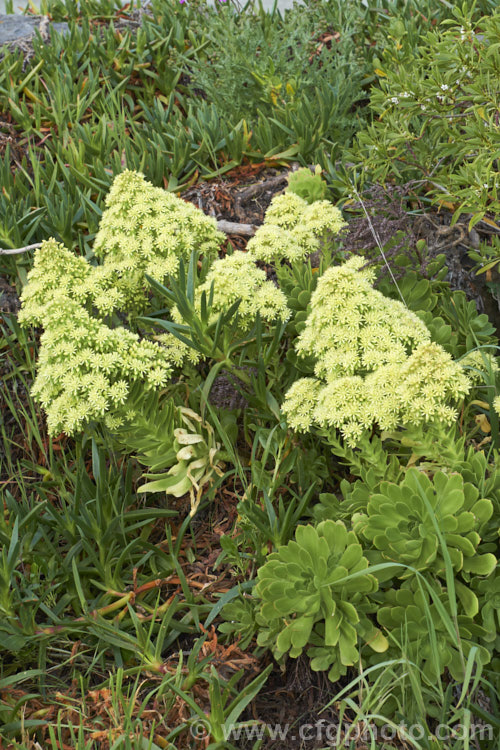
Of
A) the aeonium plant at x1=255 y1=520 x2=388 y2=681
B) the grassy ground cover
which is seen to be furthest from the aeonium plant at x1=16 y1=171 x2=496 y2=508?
the aeonium plant at x1=255 y1=520 x2=388 y2=681

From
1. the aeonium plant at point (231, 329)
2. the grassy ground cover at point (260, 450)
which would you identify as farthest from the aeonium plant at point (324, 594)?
the aeonium plant at point (231, 329)

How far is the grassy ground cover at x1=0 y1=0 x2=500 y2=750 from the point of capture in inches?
73.8

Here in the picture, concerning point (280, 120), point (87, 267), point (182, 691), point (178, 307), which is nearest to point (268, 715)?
point (182, 691)

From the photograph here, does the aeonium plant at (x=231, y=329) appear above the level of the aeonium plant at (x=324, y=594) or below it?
above

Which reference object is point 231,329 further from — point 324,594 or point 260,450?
point 324,594

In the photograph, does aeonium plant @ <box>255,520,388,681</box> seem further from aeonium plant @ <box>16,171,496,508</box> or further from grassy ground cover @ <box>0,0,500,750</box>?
aeonium plant @ <box>16,171,496,508</box>

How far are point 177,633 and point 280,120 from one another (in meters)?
2.97

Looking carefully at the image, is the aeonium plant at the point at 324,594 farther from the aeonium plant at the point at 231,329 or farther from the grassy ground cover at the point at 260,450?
the aeonium plant at the point at 231,329

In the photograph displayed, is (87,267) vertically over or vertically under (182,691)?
over

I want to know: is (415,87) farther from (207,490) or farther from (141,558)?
(141,558)

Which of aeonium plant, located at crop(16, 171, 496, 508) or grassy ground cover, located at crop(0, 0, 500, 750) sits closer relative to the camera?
grassy ground cover, located at crop(0, 0, 500, 750)

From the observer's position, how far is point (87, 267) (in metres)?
2.66

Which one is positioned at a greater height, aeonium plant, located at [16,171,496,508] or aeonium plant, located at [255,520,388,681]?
aeonium plant, located at [16,171,496,508]

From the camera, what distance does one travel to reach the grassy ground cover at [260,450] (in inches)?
73.8
